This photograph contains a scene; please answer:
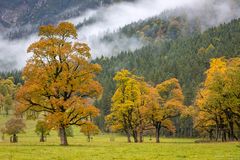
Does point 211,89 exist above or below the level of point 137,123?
above

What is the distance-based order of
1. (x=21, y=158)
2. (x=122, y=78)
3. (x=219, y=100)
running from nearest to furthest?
1. (x=21, y=158)
2. (x=219, y=100)
3. (x=122, y=78)

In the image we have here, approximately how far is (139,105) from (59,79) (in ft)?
125

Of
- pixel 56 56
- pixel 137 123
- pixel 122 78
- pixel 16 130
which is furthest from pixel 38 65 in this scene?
pixel 16 130

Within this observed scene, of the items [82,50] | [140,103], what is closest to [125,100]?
[140,103]

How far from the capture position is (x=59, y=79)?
49156 millimetres

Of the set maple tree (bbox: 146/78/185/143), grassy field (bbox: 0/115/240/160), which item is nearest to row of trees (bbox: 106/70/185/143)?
maple tree (bbox: 146/78/185/143)

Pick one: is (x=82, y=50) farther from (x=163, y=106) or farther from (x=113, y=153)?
(x=163, y=106)

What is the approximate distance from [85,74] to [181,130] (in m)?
135

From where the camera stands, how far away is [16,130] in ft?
347

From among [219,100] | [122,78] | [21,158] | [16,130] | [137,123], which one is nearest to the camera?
[21,158]

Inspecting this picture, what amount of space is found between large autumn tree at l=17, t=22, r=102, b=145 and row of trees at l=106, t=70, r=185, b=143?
28244 mm

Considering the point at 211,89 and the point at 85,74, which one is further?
the point at 211,89

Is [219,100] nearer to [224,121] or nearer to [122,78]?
[224,121]

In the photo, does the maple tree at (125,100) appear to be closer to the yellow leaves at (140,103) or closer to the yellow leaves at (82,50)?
the yellow leaves at (140,103)
